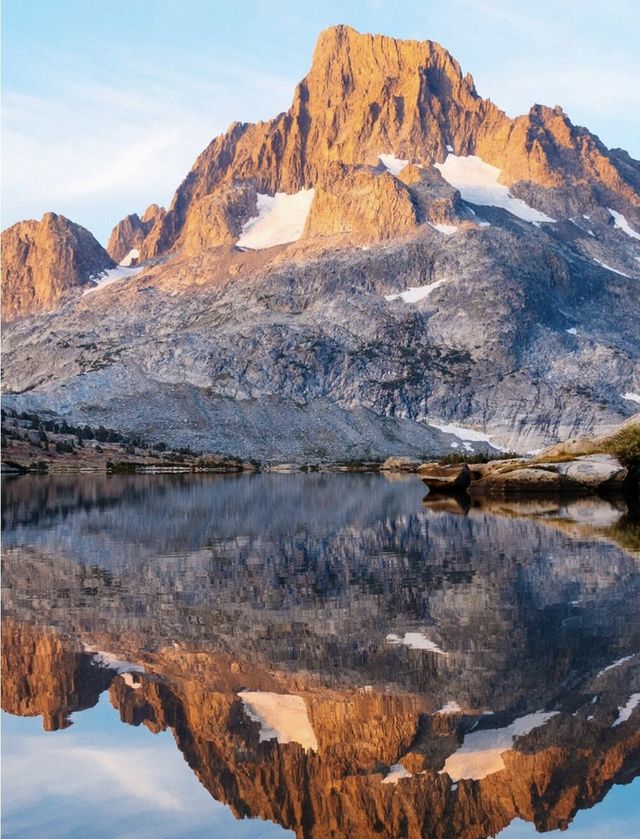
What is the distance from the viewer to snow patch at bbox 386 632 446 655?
22.7m

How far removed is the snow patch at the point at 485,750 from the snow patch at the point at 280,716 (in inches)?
86.7

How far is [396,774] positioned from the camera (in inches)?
591

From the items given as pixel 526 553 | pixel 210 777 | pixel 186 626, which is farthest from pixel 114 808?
pixel 526 553

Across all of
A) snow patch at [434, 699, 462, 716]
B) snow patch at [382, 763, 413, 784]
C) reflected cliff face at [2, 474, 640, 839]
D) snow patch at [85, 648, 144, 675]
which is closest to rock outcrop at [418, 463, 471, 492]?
reflected cliff face at [2, 474, 640, 839]

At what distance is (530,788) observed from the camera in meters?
14.4

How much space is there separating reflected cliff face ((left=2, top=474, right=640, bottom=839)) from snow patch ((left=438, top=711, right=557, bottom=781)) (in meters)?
0.04

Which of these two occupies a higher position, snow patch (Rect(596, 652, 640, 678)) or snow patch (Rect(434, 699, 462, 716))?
snow patch (Rect(596, 652, 640, 678))

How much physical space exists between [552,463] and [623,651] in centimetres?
7268

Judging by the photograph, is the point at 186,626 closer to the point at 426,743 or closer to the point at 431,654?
the point at 431,654

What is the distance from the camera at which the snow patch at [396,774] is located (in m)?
14.8

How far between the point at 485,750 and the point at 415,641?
7.94 meters

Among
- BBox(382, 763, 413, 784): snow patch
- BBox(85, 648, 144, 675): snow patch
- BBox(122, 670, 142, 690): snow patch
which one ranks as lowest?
BBox(85, 648, 144, 675): snow patch

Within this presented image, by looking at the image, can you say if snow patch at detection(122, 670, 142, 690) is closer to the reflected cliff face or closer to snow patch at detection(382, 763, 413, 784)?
the reflected cliff face

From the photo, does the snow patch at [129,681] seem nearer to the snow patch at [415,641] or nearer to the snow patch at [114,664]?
the snow patch at [114,664]
